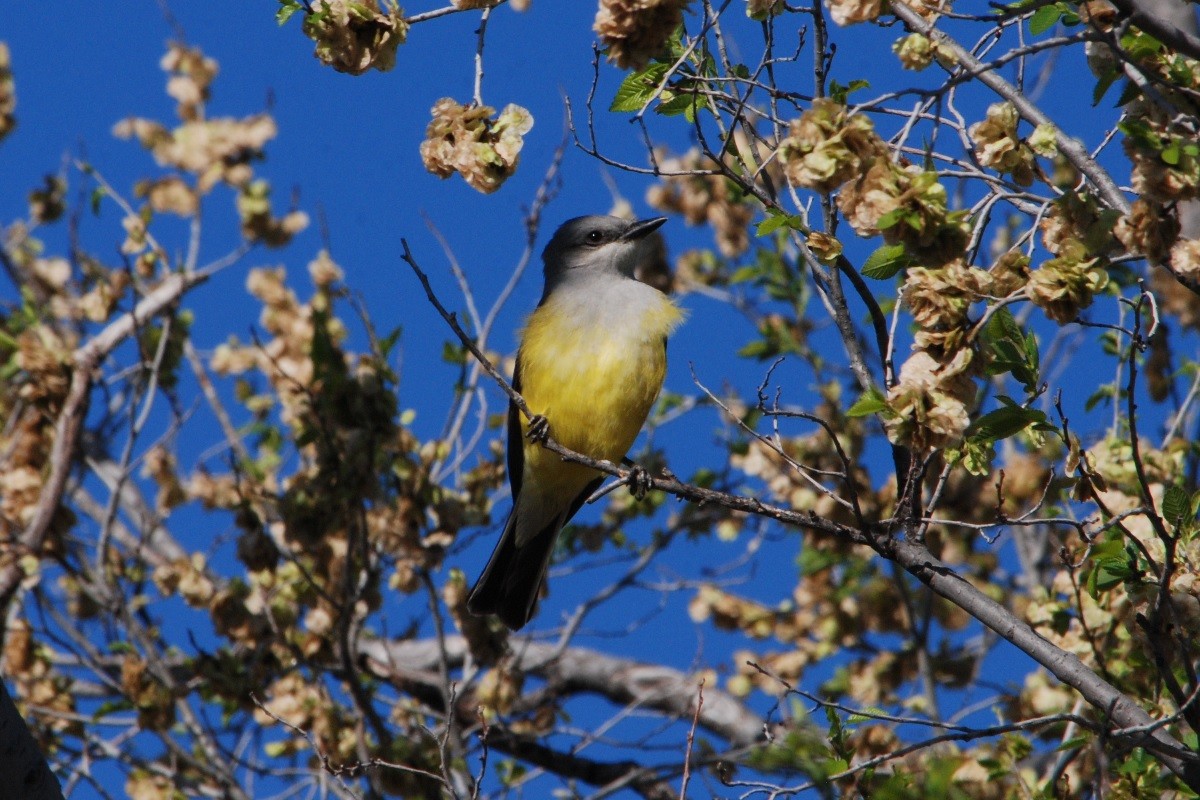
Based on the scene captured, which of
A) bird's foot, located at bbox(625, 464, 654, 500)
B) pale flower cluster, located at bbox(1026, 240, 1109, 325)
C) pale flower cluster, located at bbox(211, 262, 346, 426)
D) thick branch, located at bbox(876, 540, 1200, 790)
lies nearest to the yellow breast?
bird's foot, located at bbox(625, 464, 654, 500)

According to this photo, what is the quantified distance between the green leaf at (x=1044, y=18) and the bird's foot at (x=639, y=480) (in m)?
1.57

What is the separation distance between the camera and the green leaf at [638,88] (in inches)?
140

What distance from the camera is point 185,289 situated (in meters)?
7.60

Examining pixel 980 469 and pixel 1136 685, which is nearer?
pixel 980 469

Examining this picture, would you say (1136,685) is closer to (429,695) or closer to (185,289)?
(429,695)

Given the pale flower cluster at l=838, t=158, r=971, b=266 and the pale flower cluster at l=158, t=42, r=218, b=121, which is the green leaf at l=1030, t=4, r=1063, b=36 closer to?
the pale flower cluster at l=838, t=158, r=971, b=266

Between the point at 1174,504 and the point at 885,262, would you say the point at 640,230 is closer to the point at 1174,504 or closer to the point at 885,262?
the point at 1174,504

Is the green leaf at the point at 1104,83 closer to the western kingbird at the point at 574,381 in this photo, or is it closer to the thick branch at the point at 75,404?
the western kingbird at the point at 574,381

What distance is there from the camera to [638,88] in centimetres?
358

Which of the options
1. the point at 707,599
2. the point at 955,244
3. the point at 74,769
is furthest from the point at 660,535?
the point at 955,244

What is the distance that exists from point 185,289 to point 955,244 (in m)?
5.78

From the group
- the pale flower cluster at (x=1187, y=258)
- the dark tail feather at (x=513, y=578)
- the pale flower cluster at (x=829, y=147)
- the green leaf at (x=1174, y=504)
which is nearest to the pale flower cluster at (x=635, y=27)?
the pale flower cluster at (x=829, y=147)

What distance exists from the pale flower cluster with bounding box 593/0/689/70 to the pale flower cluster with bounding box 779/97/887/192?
496 millimetres

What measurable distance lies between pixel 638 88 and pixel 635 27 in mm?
549
